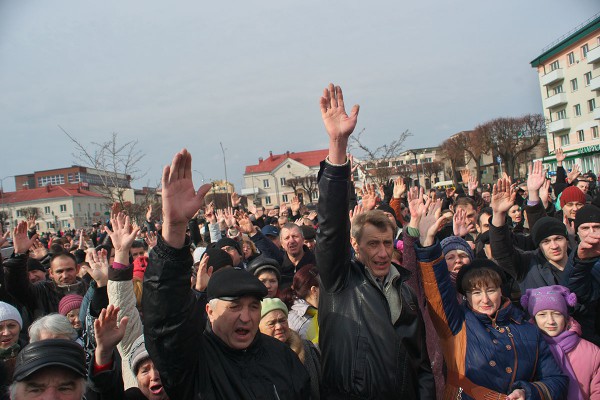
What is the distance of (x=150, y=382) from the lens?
325 cm

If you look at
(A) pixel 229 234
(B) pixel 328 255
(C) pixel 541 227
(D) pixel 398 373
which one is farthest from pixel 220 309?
(A) pixel 229 234

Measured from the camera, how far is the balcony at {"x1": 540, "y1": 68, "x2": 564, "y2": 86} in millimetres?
57537

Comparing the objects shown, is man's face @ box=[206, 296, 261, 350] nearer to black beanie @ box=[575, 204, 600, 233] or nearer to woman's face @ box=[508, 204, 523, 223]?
black beanie @ box=[575, 204, 600, 233]

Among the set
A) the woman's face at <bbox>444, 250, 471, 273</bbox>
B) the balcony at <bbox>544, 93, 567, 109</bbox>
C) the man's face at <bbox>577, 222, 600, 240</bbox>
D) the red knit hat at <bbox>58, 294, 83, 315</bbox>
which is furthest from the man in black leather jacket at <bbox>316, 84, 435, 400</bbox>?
the balcony at <bbox>544, 93, 567, 109</bbox>

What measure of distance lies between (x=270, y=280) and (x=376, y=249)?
210 centimetres

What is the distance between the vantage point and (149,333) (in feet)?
7.44

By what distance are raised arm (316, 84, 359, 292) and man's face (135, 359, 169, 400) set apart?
1294 mm

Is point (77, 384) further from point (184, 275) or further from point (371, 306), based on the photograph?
point (371, 306)

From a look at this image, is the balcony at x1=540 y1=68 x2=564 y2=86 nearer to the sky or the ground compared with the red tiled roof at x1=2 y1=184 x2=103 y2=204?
nearer to the sky

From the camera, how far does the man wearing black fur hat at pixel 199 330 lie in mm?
2264

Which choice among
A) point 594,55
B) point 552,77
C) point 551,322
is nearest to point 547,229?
point 551,322

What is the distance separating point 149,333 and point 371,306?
1190mm

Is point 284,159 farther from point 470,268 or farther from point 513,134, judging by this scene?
point 470,268

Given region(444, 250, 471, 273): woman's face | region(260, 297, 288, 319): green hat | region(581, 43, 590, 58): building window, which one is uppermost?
region(581, 43, 590, 58): building window
